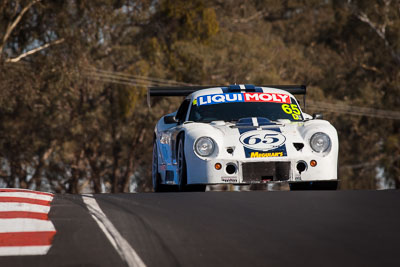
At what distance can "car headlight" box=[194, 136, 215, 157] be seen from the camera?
32.3 feet

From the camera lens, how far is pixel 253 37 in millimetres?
44781

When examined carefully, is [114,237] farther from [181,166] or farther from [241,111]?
[241,111]

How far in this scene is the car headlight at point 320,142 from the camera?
396 inches

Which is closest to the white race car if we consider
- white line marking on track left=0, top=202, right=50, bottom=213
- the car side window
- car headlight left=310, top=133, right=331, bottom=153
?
car headlight left=310, top=133, right=331, bottom=153

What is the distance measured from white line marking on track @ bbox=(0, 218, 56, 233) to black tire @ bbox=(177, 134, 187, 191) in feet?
12.1

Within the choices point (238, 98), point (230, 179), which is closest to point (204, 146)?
point (230, 179)

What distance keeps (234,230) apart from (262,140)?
3706mm

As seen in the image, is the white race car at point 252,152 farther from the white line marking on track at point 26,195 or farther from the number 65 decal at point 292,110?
the white line marking on track at point 26,195

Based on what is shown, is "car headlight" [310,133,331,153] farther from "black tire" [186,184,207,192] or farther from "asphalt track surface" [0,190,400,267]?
"asphalt track surface" [0,190,400,267]

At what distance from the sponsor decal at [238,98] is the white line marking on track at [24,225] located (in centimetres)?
524

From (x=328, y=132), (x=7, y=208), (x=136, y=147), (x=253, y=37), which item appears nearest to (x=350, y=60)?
(x=253, y=37)

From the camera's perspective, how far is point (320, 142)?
10.1 metres

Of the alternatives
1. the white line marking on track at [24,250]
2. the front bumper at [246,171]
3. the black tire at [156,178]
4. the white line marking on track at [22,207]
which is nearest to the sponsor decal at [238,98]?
the black tire at [156,178]

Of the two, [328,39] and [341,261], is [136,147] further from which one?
[341,261]
